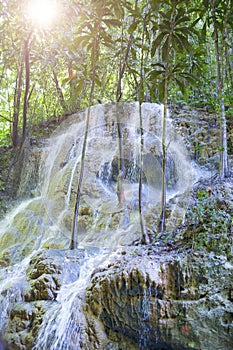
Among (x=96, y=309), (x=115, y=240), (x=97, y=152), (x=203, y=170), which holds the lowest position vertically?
(x=96, y=309)

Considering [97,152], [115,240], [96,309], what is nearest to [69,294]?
[96,309]

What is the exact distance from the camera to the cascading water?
5137 millimetres

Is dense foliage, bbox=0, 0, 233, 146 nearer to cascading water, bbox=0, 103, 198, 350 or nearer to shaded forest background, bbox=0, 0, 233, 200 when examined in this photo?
shaded forest background, bbox=0, 0, 233, 200

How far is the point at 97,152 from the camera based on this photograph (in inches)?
361

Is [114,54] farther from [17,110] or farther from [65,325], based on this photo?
[65,325]

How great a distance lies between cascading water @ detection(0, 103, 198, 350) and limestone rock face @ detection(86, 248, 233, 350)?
530 millimetres

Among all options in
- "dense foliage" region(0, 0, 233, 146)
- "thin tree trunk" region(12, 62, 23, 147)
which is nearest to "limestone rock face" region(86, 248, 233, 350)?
"dense foliage" region(0, 0, 233, 146)

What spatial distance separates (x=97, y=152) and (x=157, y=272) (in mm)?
5598

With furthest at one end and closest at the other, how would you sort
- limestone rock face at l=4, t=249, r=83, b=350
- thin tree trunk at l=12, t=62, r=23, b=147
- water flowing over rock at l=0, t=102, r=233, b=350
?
thin tree trunk at l=12, t=62, r=23, b=147 < limestone rock face at l=4, t=249, r=83, b=350 < water flowing over rock at l=0, t=102, r=233, b=350

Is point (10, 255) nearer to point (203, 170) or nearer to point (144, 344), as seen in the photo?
point (144, 344)

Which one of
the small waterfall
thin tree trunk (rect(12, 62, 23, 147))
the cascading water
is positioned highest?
thin tree trunk (rect(12, 62, 23, 147))

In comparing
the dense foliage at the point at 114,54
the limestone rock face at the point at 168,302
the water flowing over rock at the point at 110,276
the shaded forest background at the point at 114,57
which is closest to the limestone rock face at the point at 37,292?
the water flowing over rock at the point at 110,276

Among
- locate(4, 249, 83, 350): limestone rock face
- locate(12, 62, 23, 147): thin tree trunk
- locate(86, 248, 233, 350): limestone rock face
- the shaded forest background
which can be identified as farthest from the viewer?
locate(12, 62, 23, 147): thin tree trunk

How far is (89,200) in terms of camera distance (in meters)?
7.88
